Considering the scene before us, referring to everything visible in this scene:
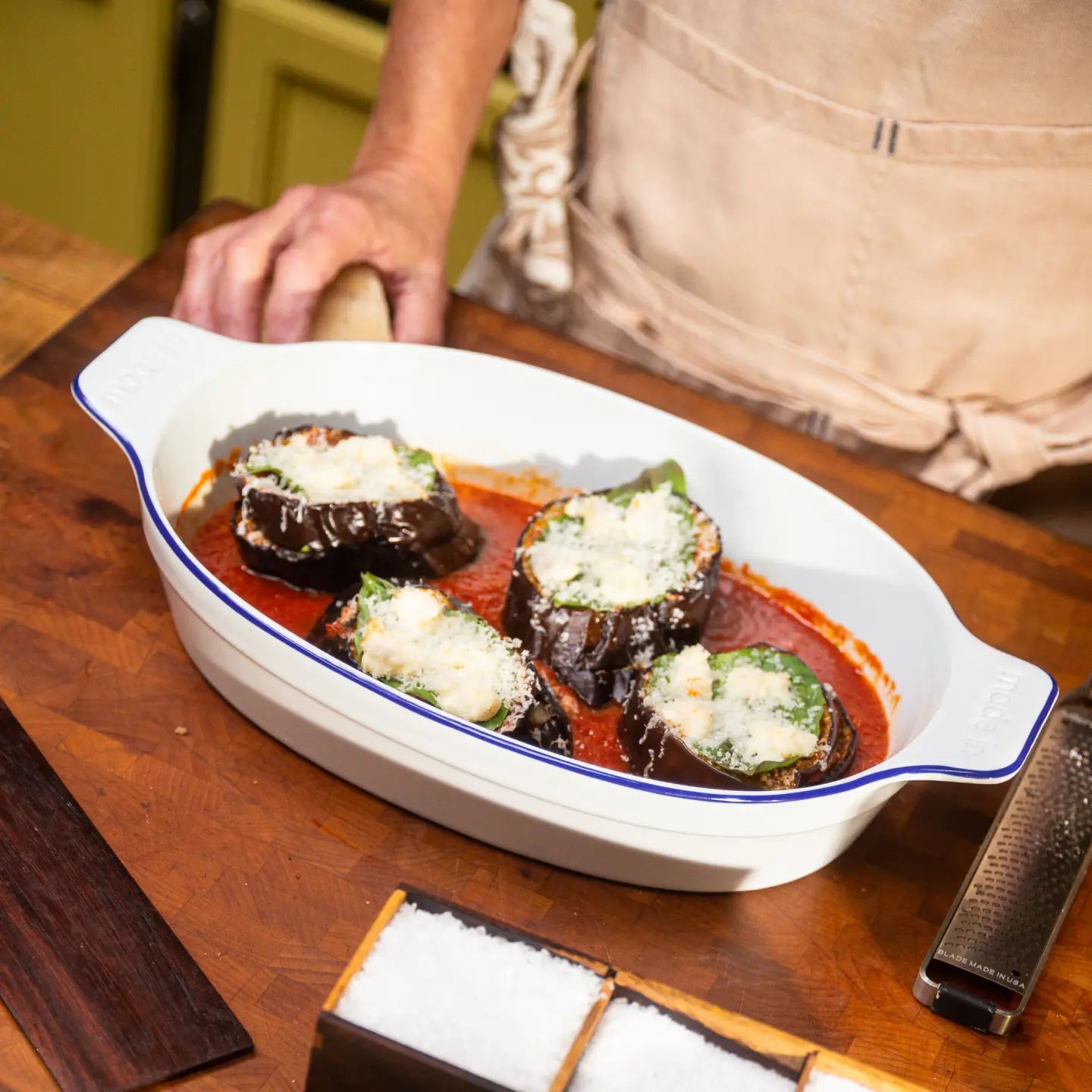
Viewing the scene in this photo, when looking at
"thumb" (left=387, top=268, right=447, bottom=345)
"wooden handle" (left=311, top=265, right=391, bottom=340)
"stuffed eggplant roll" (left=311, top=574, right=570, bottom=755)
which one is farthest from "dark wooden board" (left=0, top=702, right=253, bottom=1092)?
"thumb" (left=387, top=268, right=447, bottom=345)

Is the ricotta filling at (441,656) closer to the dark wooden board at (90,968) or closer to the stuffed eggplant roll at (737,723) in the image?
the stuffed eggplant roll at (737,723)

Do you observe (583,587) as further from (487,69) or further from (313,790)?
(487,69)

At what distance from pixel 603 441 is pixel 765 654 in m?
0.48

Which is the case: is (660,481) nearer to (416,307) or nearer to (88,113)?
(416,307)

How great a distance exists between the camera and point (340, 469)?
6.31 ft

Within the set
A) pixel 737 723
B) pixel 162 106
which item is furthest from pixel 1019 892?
pixel 162 106

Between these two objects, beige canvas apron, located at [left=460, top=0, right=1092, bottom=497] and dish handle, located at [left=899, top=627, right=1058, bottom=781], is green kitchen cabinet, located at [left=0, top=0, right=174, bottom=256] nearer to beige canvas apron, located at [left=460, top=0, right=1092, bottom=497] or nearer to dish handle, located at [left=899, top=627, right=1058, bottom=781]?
beige canvas apron, located at [left=460, top=0, right=1092, bottom=497]

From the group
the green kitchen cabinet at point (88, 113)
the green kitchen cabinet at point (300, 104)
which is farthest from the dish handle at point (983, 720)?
the green kitchen cabinet at point (88, 113)

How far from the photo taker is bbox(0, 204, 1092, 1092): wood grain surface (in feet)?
5.00

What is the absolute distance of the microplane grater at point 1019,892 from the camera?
154cm

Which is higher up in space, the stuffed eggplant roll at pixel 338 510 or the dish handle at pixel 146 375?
the dish handle at pixel 146 375

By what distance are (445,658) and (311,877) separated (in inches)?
12.0

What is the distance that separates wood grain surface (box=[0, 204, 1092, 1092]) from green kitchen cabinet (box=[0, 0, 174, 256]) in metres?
2.62

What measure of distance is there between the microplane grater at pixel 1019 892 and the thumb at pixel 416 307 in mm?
1200
